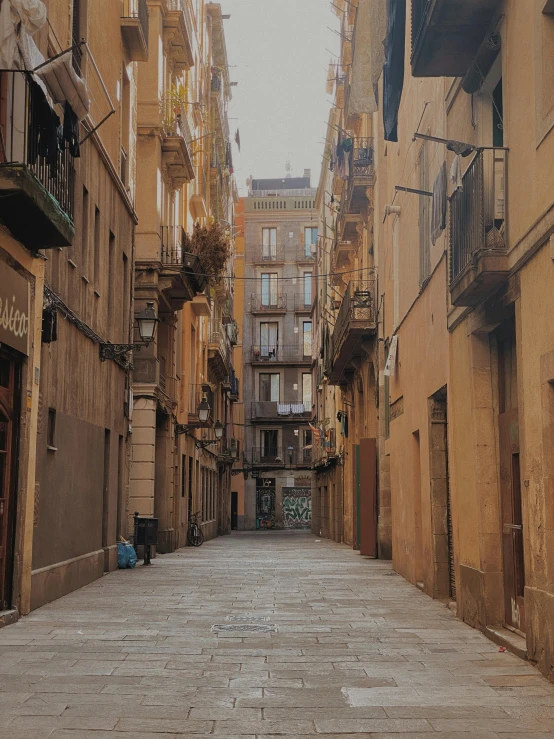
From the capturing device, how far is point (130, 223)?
22922 millimetres

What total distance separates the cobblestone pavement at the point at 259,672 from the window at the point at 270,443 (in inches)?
2108

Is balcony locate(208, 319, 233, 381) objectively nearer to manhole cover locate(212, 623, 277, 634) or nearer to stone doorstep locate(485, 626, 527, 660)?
manhole cover locate(212, 623, 277, 634)

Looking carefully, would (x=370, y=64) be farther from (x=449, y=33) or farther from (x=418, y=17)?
(x=449, y=33)

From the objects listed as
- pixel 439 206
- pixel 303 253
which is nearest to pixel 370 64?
pixel 439 206

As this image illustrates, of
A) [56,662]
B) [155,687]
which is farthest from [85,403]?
[155,687]

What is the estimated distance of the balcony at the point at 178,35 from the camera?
1134 inches

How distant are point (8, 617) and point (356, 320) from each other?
1648cm

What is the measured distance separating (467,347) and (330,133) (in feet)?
108

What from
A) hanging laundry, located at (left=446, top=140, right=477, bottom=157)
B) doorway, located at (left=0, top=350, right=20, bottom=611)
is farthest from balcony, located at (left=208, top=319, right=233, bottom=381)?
hanging laundry, located at (left=446, top=140, right=477, bottom=157)

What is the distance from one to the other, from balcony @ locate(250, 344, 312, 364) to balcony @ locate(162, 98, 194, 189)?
3985cm

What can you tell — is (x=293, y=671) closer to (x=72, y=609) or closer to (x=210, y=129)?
(x=72, y=609)

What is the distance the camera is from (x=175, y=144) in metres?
28.0

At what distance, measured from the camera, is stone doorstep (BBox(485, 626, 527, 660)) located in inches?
369

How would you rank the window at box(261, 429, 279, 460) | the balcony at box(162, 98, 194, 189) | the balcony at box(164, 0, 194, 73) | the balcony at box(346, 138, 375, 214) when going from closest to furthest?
the balcony at box(162, 98, 194, 189)
the balcony at box(346, 138, 375, 214)
the balcony at box(164, 0, 194, 73)
the window at box(261, 429, 279, 460)
